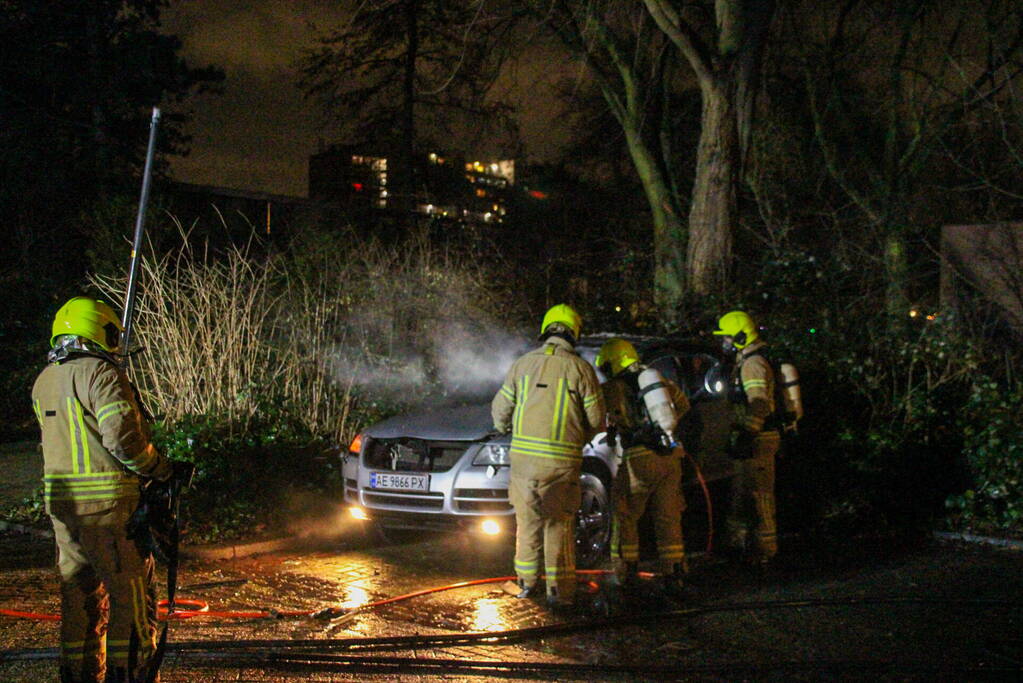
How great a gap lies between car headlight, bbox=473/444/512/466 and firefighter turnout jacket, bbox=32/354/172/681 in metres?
3.15

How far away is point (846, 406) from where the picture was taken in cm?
931

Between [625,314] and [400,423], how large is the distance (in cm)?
582

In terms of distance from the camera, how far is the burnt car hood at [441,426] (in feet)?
24.0

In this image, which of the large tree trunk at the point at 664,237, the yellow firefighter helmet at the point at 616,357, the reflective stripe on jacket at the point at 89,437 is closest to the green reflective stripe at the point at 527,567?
the yellow firefighter helmet at the point at 616,357

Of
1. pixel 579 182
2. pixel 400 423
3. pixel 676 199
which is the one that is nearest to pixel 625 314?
pixel 676 199

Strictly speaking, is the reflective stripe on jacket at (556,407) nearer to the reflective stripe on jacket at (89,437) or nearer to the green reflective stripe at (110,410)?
the reflective stripe on jacket at (89,437)

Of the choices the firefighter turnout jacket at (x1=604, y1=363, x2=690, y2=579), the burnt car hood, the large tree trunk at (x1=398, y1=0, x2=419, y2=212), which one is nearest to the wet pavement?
the firefighter turnout jacket at (x1=604, y1=363, x2=690, y2=579)

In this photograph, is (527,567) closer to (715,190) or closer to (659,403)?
(659,403)

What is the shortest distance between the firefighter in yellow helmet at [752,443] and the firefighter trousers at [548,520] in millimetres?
1673

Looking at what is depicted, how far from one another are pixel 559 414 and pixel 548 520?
674 millimetres

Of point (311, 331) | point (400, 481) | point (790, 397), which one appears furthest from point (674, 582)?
point (311, 331)

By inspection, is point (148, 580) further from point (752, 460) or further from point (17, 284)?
point (17, 284)

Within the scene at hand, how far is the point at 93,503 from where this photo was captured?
4191 millimetres

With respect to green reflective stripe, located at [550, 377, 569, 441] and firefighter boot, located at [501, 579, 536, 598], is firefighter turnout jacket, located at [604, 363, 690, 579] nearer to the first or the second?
green reflective stripe, located at [550, 377, 569, 441]
